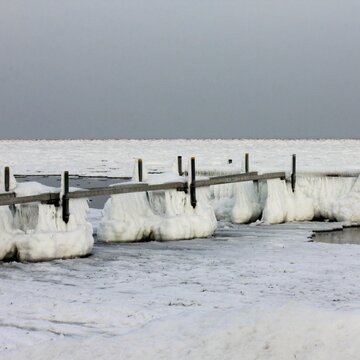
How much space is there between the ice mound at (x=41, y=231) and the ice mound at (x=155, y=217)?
1920mm

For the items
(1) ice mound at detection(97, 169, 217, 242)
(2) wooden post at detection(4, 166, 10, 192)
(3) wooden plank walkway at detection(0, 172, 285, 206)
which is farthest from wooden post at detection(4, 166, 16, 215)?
(1) ice mound at detection(97, 169, 217, 242)

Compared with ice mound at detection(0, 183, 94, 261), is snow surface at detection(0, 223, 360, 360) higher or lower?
lower

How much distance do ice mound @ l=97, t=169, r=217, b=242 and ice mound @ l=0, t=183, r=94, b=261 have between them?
6.30 feet

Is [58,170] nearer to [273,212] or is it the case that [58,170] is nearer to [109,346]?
[273,212]

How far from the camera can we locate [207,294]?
10758 mm

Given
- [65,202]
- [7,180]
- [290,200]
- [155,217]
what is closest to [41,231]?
[65,202]

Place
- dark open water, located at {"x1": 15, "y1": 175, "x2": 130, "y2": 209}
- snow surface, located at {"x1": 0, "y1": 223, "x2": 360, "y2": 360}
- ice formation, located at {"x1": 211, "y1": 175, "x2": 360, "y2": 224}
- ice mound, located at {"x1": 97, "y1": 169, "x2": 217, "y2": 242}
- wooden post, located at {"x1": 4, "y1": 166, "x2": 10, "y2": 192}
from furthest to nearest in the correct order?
dark open water, located at {"x1": 15, "y1": 175, "x2": 130, "y2": 209}, ice formation, located at {"x1": 211, "y1": 175, "x2": 360, "y2": 224}, ice mound, located at {"x1": 97, "y1": 169, "x2": 217, "y2": 242}, wooden post, located at {"x1": 4, "y1": 166, "x2": 10, "y2": 192}, snow surface, located at {"x1": 0, "y1": 223, "x2": 360, "y2": 360}

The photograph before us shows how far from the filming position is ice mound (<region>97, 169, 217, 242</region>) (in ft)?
55.5

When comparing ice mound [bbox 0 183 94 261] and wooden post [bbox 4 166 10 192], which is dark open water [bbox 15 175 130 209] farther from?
ice mound [bbox 0 183 94 261]

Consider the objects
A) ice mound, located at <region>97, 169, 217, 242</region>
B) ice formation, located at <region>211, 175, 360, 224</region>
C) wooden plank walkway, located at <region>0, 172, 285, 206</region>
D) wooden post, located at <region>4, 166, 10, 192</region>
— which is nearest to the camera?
wooden plank walkway, located at <region>0, 172, 285, 206</region>

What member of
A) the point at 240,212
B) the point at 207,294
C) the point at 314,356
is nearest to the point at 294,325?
the point at 314,356

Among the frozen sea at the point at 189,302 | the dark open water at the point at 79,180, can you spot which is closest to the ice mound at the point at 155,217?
the frozen sea at the point at 189,302

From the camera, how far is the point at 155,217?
17.3 metres

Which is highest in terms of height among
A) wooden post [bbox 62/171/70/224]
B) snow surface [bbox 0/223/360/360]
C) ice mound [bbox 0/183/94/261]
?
wooden post [bbox 62/171/70/224]
